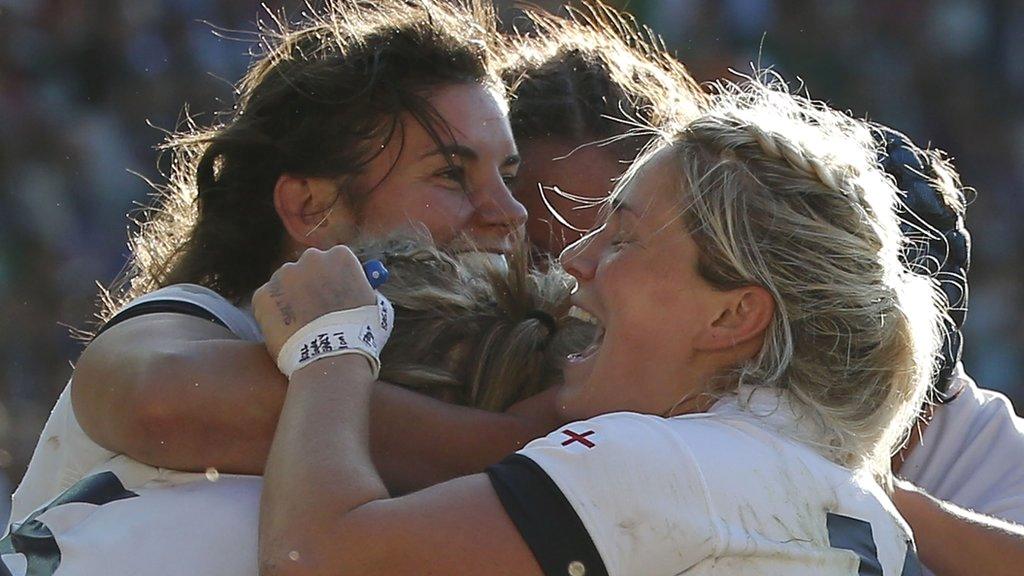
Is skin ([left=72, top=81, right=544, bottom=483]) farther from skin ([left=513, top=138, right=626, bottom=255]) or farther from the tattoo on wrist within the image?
skin ([left=513, top=138, right=626, bottom=255])

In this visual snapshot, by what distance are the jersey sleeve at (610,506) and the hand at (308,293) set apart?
1.38ft

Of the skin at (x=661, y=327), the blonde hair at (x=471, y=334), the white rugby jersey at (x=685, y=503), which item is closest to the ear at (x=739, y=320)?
the skin at (x=661, y=327)

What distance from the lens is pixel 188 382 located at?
90.6 inches

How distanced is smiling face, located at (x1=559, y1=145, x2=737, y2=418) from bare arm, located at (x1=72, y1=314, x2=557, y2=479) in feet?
0.53

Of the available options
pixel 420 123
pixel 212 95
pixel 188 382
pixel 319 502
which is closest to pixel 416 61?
pixel 420 123

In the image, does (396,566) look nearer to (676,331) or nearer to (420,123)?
(676,331)

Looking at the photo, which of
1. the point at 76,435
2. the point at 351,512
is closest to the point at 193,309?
the point at 76,435

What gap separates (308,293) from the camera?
7.59 feet

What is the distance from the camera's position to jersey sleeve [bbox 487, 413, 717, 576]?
1942mm

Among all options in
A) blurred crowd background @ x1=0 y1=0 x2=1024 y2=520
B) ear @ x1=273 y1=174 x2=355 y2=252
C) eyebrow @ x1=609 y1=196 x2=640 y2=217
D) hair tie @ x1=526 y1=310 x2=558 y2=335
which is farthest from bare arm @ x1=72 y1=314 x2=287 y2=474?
blurred crowd background @ x1=0 y1=0 x2=1024 y2=520

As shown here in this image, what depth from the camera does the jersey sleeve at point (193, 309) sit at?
2.55 meters

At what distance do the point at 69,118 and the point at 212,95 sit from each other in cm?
89

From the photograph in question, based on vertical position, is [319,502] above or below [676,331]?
below

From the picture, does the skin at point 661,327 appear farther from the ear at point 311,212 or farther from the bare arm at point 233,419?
the ear at point 311,212
